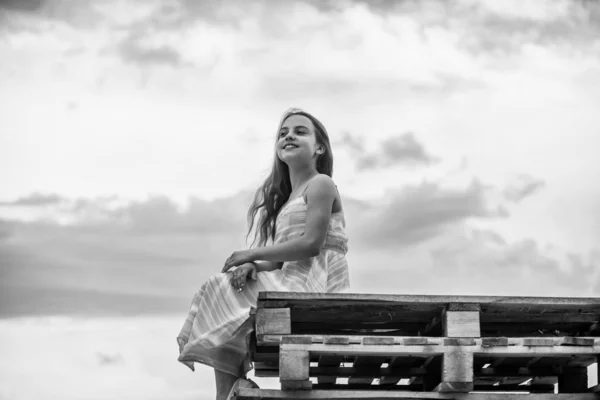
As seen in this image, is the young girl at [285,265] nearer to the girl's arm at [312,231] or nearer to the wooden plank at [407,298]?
the girl's arm at [312,231]

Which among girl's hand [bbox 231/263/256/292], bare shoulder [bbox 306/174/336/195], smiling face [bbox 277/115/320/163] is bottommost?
girl's hand [bbox 231/263/256/292]

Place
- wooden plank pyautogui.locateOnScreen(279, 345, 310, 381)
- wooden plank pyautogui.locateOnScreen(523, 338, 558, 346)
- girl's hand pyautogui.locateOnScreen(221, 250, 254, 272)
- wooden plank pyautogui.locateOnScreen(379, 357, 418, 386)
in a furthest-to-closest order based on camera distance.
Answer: wooden plank pyautogui.locateOnScreen(379, 357, 418, 386), girl's hand pyautogui.locateOnScreen(221, 250, 254, 272), wooden plank pyautogui.locateOnScreen(523, 338, 558, 346), wooden plank pyautogui.locateOnScreen(279, 345, 310, 381)

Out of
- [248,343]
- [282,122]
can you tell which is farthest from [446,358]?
[282,122]

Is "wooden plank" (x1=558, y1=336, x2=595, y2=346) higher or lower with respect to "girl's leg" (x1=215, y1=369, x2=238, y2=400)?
higher

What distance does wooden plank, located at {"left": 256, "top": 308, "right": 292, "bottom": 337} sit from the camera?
6.66 m

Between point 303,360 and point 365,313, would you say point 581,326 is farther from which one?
point 303,360

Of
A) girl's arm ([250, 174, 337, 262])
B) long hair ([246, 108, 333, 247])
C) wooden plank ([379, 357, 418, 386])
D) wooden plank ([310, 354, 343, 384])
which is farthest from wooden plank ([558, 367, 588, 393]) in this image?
long hair ([246, 108, 333, 247])

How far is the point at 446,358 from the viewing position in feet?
21.9

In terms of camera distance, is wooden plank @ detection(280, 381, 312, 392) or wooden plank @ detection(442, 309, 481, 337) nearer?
wooden plank @ detection(280, 381, 312, 392)

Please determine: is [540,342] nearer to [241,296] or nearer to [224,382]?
[241,296]

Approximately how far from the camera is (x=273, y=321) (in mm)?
6688

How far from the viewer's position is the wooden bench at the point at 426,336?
665cm

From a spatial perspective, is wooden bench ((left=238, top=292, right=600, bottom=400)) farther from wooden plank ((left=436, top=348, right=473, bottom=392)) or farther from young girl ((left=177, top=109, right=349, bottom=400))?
young girl ((left=177, top=109, right=349, bottom=400))

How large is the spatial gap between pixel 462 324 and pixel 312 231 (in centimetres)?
139
